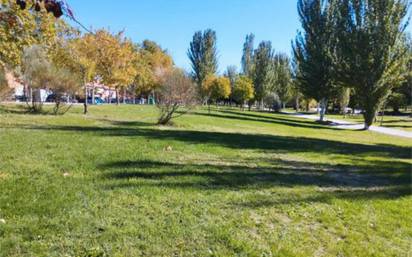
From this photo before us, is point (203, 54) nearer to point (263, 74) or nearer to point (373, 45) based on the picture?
point (263, 74)

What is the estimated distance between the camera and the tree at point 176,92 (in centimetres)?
A: 1784

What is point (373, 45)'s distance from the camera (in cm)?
2930

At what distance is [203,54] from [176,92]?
55.8 m

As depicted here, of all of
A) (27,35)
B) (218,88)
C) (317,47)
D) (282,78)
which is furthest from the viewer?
(282,78)

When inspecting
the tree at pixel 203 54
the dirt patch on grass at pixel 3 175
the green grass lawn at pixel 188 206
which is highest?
the tree at pixel 203 54

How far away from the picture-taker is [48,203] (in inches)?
194

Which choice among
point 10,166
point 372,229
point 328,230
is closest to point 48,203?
point 10,166

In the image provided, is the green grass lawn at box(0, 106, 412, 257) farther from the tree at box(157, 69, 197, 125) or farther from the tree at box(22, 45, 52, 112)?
the tree at box(22, 45, 52, 112)

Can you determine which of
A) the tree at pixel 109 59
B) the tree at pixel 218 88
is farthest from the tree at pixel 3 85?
the tree at pixel 218 88

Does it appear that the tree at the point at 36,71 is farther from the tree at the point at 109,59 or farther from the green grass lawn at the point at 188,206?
the green grass lawn at the point at 188,206

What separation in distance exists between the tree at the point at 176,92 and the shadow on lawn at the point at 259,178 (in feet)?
31.6

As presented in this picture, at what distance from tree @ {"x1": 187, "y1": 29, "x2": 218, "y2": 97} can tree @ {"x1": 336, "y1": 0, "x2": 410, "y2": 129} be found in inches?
1655

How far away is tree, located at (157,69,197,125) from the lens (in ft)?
58.5

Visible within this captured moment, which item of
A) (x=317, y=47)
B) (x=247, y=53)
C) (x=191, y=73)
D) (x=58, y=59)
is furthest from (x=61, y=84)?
(x=247, y=53)
